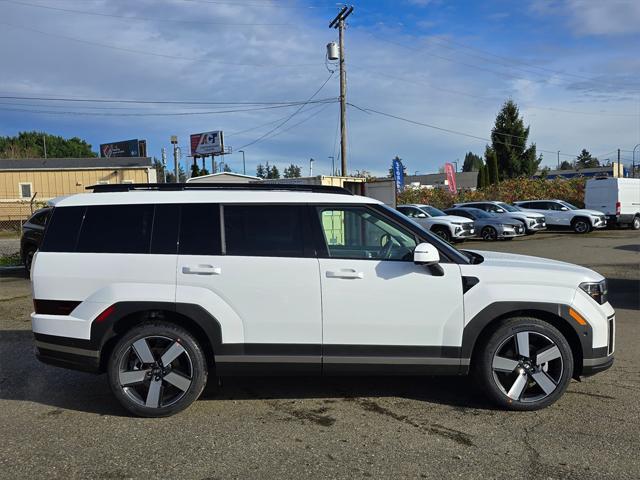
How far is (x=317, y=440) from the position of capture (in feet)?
13.3

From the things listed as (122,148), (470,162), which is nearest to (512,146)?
(122,148)

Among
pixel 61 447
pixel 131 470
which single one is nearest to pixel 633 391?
pixel 131 470

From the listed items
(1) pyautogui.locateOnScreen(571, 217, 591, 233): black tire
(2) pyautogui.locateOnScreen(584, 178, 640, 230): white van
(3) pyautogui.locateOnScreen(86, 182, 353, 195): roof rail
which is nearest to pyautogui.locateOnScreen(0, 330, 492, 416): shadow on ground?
(3) pyautogui.locateOnScreen(86, 182, 353, 195): roof rail

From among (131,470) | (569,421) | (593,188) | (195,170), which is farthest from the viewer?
(195,170)

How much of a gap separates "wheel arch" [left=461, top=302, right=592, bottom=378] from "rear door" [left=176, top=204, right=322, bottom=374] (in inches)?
49.1

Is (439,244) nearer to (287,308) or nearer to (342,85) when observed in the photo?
(287,308)

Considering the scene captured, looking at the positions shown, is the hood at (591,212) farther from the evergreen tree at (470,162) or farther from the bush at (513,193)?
the evergreen tree at (470,162)

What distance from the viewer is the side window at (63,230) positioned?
461 centimetres

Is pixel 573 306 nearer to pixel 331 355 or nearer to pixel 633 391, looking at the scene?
pixel 633 391

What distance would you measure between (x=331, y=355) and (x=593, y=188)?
1074 inches

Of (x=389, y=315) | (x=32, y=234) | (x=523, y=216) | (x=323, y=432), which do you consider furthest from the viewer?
(x=523, y=216)

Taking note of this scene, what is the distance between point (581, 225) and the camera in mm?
26125

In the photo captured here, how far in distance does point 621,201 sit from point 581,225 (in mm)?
2404

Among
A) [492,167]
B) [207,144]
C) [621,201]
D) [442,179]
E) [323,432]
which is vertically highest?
[207,144]
